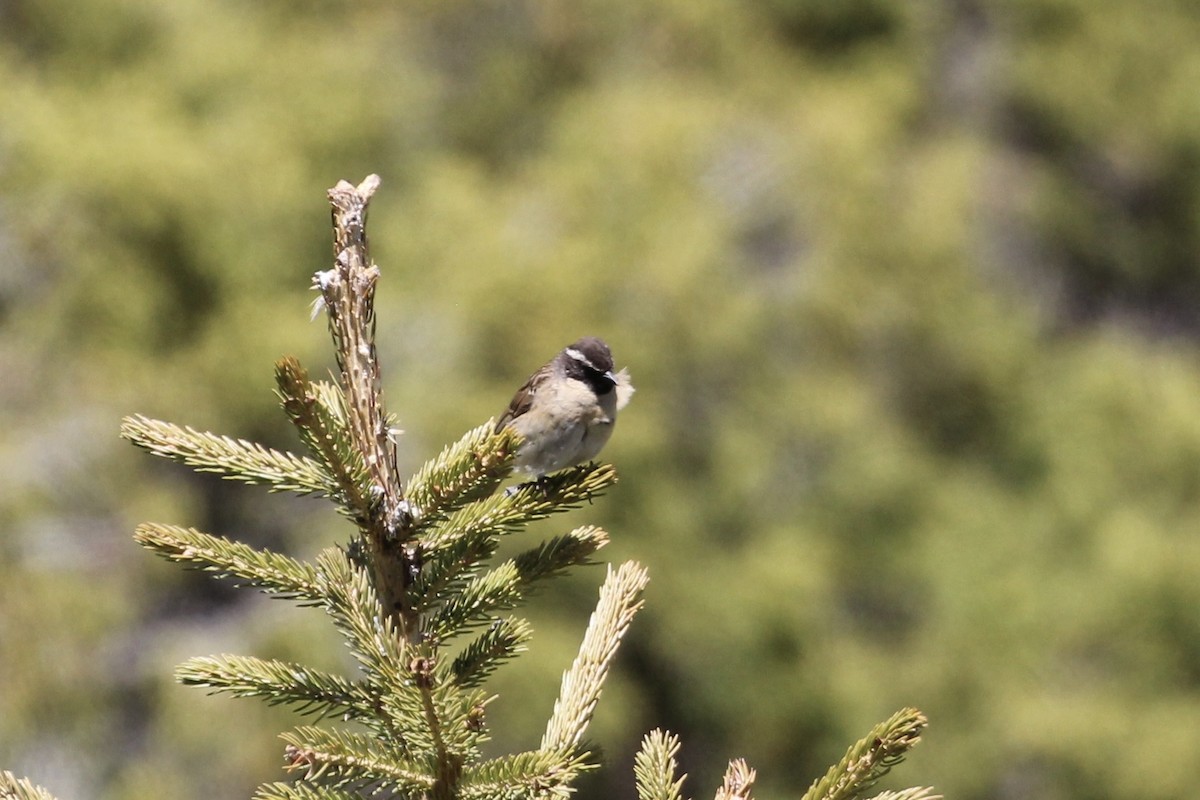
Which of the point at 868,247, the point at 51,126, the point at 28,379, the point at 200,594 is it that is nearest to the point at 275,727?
the point at 200,594

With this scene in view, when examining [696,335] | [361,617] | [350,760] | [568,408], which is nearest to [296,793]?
[350,760]

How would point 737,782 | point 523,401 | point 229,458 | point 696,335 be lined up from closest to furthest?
point 737,782, point 229,458, point 523,401, point 696,335

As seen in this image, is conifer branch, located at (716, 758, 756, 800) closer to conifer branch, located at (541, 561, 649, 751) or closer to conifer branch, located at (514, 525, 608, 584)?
conifer branch, located at (541, 561, 649, 751)

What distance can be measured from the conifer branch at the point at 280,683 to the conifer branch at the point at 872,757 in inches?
19.7

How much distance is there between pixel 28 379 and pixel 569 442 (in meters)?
8.01

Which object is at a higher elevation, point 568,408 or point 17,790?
point 568,408

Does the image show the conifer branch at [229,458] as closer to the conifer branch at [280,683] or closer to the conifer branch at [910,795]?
the conifer branch at [280,683]

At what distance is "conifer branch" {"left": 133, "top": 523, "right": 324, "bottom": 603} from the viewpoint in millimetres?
1596

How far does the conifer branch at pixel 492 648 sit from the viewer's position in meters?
1.69

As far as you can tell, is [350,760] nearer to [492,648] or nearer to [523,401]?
[492,648]

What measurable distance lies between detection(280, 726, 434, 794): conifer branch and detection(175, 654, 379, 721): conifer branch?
0.18 feet

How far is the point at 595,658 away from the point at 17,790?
675 mm

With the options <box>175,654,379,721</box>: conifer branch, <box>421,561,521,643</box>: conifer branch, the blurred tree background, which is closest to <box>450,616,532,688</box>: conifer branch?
<box>421,561,521,643</box>: conifer branch

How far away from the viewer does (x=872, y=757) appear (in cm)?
151
